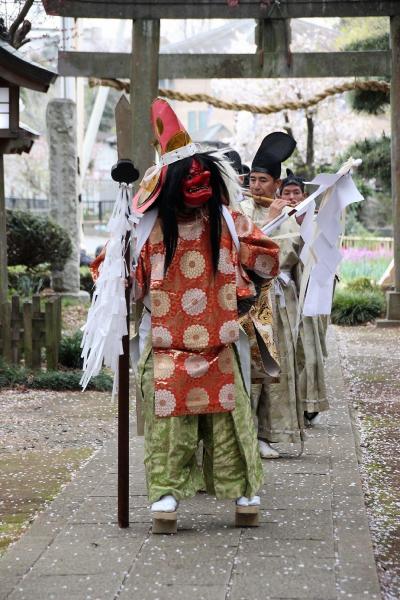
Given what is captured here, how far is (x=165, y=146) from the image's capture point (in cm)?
481

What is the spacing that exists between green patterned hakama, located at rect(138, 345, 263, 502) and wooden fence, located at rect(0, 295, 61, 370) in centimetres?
503

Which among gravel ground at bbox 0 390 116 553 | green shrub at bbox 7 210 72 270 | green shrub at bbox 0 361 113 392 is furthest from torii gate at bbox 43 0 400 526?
green shrub at bbox 7 210 72 270

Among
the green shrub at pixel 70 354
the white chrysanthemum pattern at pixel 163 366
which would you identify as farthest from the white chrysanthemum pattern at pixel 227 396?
the green shrub at pixel 70 354

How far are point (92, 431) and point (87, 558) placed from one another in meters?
3.21

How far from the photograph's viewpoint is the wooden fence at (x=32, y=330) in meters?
9.84

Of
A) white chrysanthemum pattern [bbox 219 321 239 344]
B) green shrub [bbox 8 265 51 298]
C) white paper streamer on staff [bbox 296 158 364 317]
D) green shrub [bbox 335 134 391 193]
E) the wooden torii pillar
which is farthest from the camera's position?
green shrub [bbox 335 134 391 193]

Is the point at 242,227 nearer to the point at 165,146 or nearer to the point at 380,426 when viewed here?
the point at 165,146

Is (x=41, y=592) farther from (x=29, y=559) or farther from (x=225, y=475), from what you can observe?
(x=225, y=475)

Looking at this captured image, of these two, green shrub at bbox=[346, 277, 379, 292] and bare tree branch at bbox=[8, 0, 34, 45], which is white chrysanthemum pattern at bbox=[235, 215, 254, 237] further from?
green shrub at bbox=[346, 277, 379, 292]

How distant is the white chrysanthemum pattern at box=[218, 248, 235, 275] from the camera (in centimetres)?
483

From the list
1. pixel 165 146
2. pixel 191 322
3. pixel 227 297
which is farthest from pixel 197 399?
pixel 165 146

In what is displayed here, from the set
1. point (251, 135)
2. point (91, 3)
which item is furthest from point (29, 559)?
point (251, 135)

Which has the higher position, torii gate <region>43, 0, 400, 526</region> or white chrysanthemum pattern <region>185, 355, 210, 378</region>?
torii gate <region>43, 0, 400, 526</region>

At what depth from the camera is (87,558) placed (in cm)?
435
